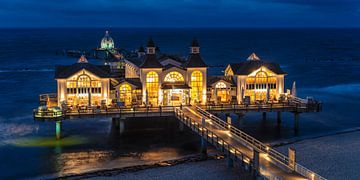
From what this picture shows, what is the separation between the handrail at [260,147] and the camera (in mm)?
26966

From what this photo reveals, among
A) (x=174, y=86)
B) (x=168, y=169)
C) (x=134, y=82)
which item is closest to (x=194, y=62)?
(x=174, y=86)

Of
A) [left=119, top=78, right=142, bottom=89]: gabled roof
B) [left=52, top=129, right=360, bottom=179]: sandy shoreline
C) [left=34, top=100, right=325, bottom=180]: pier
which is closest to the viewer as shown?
[left=34, top=100, right=325, bottom=180]: pier

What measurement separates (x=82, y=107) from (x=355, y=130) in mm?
25257

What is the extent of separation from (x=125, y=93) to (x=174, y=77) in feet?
16.0

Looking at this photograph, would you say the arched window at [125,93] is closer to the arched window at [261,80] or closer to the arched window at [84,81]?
the arched window at [84,81]

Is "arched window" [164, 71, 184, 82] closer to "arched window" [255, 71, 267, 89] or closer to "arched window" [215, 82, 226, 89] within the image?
"arched window" [215, 82, 226, 89]

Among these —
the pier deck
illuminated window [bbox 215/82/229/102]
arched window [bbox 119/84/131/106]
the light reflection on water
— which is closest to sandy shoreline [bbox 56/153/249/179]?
the light reflection on water

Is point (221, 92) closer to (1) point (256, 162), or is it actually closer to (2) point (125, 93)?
(2) point (125, 93)

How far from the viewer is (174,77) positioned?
47.7m

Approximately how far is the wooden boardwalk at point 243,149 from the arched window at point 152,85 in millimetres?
3880

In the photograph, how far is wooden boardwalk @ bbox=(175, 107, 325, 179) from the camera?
1086 inches

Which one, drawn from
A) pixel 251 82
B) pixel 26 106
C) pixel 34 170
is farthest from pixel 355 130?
pixel 26 106

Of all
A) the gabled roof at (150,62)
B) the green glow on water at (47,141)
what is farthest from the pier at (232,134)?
the gabled roof at (150,62)

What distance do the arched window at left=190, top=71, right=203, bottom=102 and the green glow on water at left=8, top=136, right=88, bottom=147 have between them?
11442mm
